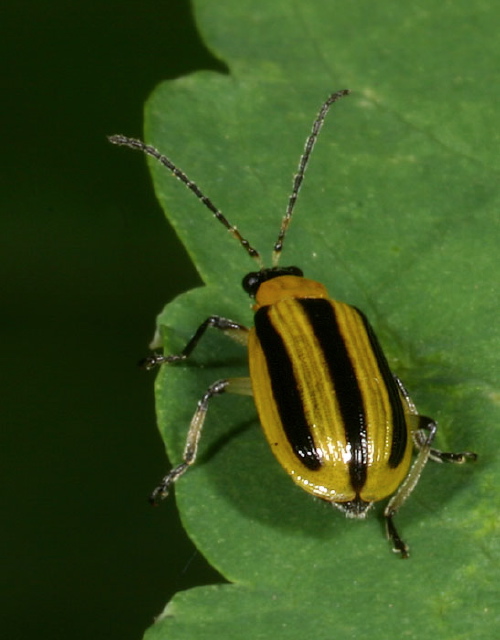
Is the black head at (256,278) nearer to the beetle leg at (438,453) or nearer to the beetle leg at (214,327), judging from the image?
the beetle leg at (214,327)

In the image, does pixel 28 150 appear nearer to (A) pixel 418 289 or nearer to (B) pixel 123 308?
(B) pixel 123 308

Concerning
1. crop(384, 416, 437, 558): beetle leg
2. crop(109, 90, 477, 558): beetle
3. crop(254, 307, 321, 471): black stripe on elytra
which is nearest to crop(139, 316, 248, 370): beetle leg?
crop(109, 90, 477, 558): beetle

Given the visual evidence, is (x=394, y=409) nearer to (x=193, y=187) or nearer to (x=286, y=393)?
(x=286, y=393)

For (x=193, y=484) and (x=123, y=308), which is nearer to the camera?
(x=193, y=484)

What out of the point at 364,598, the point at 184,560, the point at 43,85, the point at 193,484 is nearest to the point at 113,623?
the point at 184,560

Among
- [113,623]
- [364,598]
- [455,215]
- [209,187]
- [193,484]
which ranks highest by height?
[209,187]

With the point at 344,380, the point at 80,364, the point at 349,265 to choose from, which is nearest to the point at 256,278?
the point at 349,265

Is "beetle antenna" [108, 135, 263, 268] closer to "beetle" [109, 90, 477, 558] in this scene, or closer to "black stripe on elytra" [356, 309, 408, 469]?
"beetle" [109, 90, 477, 558]
